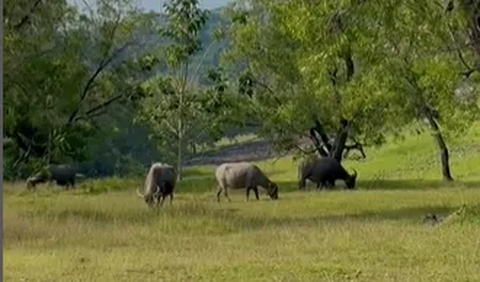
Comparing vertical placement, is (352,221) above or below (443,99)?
below

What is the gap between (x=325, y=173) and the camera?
42688mm

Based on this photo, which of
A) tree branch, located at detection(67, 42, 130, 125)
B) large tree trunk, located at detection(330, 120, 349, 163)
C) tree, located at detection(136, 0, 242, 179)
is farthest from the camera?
tree, located at detection(136, 0, 242, 179)

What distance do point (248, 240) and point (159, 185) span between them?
12645 mm

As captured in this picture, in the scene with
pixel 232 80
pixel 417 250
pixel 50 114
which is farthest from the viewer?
pixel 232 80

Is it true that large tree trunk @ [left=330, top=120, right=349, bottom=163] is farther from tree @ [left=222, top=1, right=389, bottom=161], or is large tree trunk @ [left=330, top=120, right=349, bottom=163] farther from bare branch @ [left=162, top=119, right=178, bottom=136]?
bare branch @ [left=162, top=119, right=178, bottom=136]

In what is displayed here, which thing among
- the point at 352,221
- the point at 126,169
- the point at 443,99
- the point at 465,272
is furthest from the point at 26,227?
the point at 126,169

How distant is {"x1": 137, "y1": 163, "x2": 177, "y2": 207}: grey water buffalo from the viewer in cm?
2908

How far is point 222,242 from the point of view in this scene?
17.4 metres

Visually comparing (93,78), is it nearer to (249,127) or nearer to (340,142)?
(249,127)

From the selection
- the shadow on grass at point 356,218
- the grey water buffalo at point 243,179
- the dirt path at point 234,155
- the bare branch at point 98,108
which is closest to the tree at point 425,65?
the shadow on grass at point 356,218

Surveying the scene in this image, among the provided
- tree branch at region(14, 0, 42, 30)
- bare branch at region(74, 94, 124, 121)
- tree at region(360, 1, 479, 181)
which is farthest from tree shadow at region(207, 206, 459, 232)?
bare branch at region(74, 94, 124, 121)

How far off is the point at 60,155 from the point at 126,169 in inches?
629

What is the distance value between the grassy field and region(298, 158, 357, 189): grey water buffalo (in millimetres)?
10151

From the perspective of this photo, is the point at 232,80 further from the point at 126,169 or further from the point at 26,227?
the point at 26,227
